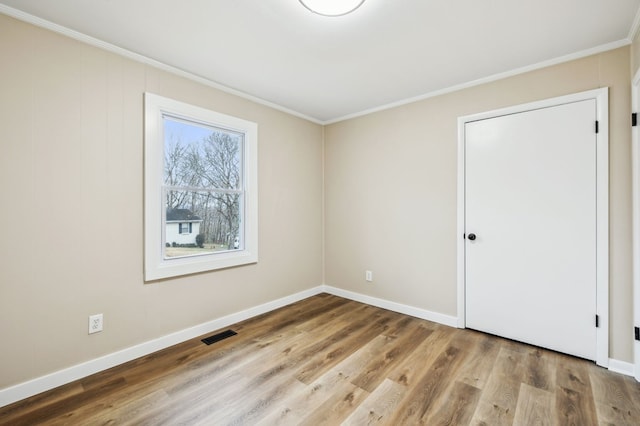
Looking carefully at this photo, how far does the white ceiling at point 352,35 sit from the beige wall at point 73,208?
26cm

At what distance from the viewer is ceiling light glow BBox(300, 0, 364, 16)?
5.63ft

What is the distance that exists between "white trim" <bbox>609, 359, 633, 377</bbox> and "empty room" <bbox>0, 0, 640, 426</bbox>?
1cm

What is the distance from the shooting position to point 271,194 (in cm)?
351

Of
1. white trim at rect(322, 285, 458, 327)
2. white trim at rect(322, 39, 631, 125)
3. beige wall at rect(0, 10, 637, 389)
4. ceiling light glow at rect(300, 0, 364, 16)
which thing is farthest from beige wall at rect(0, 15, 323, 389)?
white trim at rect(322, 39, 631, 125)

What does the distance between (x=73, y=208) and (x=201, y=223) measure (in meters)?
1.04

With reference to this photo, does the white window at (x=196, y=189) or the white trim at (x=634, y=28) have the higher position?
the white trim at (x=634, y=28)

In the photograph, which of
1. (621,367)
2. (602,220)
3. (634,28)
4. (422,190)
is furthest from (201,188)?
(621,367)

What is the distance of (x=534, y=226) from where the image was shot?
2529 millimetres

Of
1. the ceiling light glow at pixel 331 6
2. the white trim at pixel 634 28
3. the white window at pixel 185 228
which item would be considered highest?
the white trim at pixel 634 28

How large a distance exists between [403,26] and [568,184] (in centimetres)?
184

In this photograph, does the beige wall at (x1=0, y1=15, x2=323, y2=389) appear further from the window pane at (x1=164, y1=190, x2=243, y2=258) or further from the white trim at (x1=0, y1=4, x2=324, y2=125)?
the window pane at (x1=164, y1=190, x2=243, y2=258)

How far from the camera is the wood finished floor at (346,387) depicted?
1708 mm

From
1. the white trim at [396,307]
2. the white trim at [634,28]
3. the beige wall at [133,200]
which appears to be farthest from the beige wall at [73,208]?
the white trim at [634,28]

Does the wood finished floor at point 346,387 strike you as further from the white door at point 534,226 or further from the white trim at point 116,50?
the white trim at point 116,50
